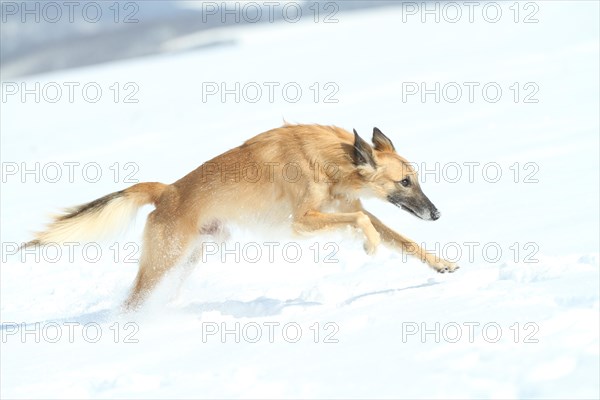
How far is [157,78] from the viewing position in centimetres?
2392

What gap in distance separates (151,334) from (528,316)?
9.45 feet

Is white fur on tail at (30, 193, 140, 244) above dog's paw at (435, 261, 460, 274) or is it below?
above

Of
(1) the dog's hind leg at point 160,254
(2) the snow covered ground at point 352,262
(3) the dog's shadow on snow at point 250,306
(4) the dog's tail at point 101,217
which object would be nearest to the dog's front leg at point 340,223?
(2) the snow covered ground at point 352,262

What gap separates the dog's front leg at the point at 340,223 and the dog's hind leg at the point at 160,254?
1016 millimetres

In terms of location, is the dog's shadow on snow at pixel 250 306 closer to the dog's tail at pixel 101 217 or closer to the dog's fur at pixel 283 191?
the dog's fur at pixel 283 191

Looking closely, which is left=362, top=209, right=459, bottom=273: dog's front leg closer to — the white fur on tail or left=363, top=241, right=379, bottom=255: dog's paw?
left=363, top=241, right=379, bottom=255: dog's paw

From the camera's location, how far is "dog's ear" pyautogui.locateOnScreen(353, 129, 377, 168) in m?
7.52

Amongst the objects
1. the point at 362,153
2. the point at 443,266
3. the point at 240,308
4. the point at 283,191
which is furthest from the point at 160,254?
the point at 443,266

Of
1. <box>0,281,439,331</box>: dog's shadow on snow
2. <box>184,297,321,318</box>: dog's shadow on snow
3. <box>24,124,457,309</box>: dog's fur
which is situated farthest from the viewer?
<box>24,124,457,309</box>: dog's fur

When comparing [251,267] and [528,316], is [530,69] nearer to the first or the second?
[251,267]

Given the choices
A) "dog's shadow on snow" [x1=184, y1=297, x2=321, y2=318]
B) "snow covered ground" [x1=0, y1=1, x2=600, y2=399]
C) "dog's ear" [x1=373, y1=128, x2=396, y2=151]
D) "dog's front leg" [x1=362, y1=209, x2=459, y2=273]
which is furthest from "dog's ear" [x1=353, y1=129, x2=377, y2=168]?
"dog's shadow on snow" [x1=184, y1=297, x2=321, y2=318]

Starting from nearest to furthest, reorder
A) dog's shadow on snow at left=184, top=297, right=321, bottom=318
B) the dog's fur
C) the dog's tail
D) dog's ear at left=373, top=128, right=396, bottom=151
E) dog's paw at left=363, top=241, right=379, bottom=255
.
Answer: dog's shadow on snow at left=184, top=297, right=321, bottom=318
dog's paw at left=363, top=241, right=379, bottom=255
the dog's fur
dog's ear at left=373, top=128, right=396, bottom=151
the dog's tail

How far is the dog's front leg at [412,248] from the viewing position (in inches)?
293

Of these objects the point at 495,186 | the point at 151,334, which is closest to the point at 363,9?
the point at 495,186
